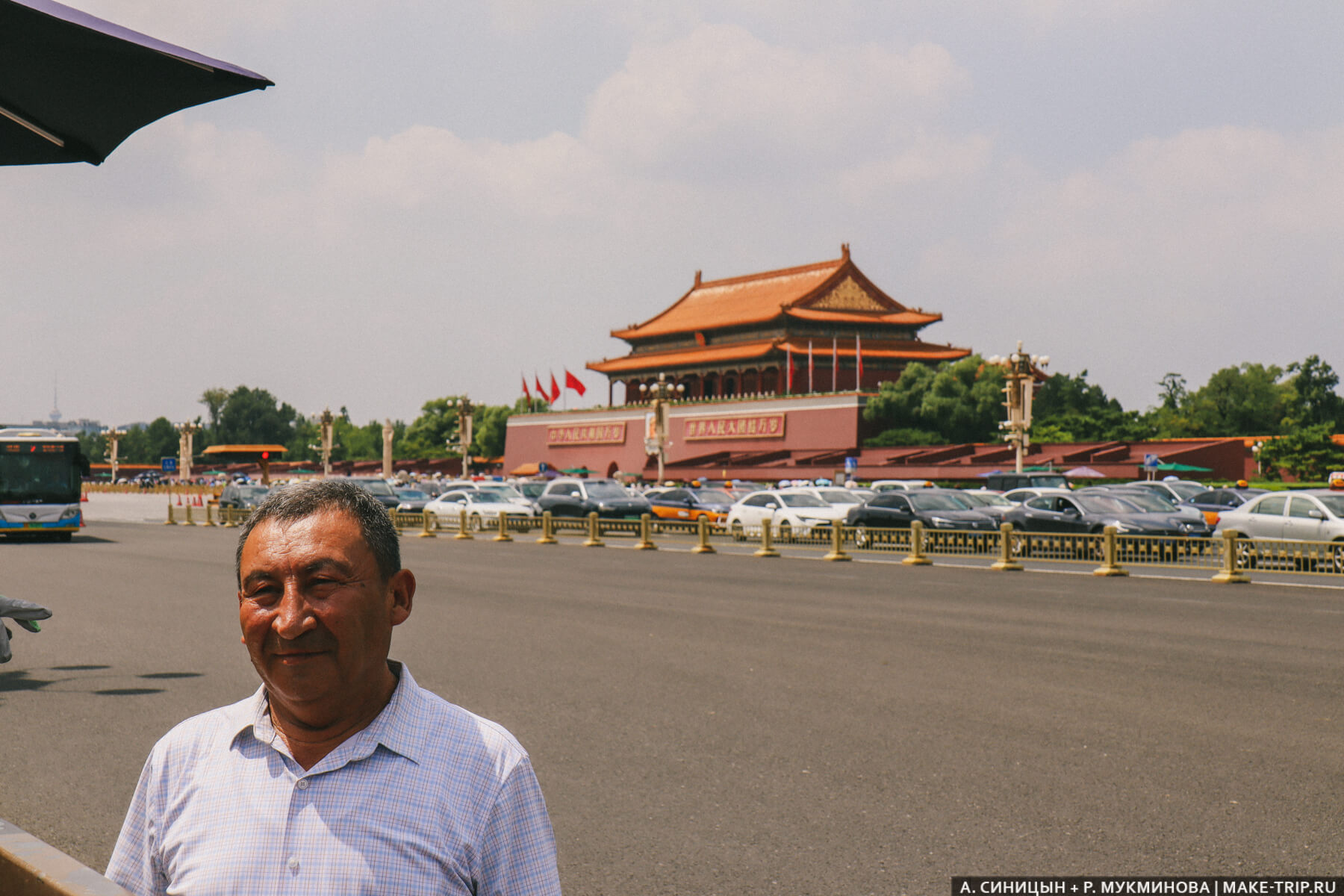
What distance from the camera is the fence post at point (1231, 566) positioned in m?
17.2

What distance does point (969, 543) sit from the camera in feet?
76.3

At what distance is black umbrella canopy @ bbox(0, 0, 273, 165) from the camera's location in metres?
3.25

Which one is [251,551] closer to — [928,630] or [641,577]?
[928,630]

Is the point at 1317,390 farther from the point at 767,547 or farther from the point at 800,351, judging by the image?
the point at 767,547

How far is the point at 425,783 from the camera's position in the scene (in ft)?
6.43

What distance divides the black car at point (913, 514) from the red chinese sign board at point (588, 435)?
140ft

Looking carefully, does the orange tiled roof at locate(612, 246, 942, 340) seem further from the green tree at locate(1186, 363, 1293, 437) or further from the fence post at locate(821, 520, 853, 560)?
the fence post at locate(821, 520, 853, 560)

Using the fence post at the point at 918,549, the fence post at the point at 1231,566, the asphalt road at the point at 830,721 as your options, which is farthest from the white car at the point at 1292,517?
the fence post at the point at 918,549

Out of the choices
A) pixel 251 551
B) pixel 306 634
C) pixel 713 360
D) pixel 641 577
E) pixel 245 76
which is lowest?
pixel 641 577

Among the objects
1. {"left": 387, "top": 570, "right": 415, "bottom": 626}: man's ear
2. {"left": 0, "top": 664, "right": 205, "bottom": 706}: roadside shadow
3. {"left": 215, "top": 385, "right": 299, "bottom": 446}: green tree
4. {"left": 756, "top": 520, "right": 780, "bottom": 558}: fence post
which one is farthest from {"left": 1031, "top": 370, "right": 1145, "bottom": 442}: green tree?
{"left": 215, "top": 385, "right": 299, "bottom": 446}: green tree

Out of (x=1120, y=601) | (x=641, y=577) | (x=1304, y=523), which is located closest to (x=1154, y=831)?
(x=1120, y=601)

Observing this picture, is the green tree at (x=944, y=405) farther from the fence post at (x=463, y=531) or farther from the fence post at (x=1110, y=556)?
the fence post at (x=1110, y=556)

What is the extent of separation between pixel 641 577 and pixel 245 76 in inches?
595

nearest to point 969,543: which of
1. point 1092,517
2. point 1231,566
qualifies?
point 1092,517
